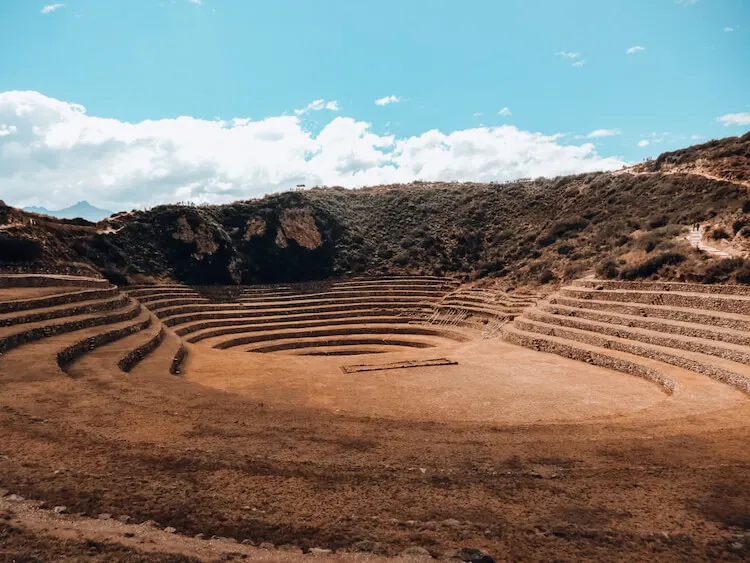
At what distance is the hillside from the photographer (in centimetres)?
2781

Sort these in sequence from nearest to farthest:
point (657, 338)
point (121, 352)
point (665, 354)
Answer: point (121, 352), point (665, 354), point (657, 338)

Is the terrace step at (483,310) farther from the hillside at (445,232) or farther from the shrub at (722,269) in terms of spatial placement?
the shrub at (722,269)

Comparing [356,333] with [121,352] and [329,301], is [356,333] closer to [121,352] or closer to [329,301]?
[329,301]

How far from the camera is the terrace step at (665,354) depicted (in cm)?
1398

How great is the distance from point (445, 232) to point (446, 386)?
31.7 m

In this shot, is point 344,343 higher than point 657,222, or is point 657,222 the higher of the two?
point 657,222

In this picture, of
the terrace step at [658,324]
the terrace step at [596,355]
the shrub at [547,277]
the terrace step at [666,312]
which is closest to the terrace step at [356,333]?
the terrace step at [596,355]

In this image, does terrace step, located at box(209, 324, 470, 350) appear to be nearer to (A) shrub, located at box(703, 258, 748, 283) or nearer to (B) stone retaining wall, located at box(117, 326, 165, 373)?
(B) stone retaining wall, located at box(117, 326, 165, 373)

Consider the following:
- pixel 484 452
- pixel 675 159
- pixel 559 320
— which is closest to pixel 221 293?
pixel 559 320

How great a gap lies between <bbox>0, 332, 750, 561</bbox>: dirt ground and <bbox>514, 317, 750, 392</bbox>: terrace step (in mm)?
4086

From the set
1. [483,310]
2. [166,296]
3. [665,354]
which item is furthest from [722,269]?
[166,296]

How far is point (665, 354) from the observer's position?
1702 centimetres

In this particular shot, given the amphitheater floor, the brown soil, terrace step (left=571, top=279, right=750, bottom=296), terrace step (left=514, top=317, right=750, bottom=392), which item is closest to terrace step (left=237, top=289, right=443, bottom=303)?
terrace step (left=571, top=279, right=750, bottom=296)

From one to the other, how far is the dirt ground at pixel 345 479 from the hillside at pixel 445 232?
61.2 feet
